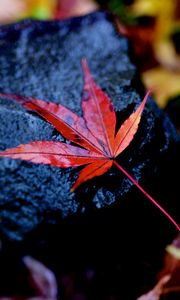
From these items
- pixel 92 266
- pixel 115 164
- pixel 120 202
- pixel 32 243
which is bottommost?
pixel 92 266

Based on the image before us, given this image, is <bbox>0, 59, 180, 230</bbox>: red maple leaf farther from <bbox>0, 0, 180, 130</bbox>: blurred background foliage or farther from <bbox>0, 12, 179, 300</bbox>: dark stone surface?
<bbox>0, 0, 180, 130</bbox>: blurred background foliage

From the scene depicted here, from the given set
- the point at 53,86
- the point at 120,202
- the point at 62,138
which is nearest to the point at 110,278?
the point at 120,202

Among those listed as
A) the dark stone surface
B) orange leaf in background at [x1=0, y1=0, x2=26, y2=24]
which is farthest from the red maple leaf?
orange leaf in background at [x1=0, y1=0, x2=26, y2=24]

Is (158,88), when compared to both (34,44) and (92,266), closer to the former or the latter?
(34,44)

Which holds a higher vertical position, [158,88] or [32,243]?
[158,88]

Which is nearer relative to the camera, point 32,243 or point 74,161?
point 74,161

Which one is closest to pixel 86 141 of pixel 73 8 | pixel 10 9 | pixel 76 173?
pixel 76 173

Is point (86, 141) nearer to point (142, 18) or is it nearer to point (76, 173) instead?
point (76, 173)
